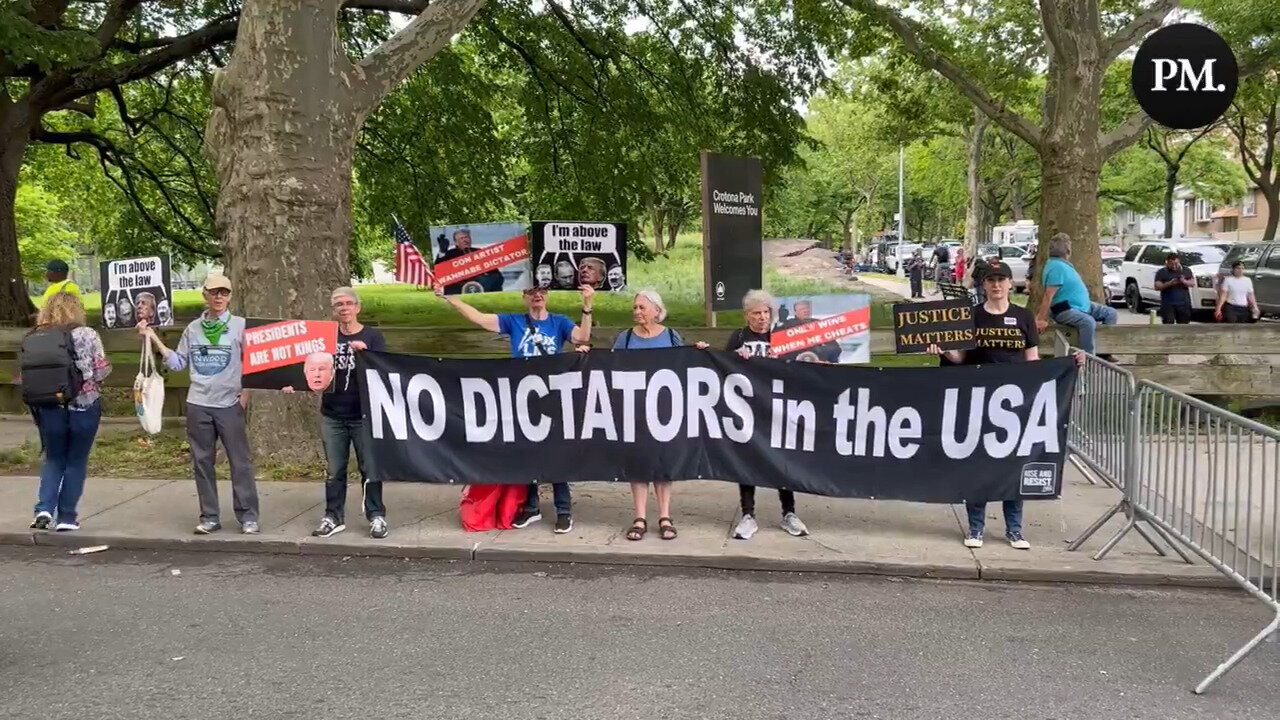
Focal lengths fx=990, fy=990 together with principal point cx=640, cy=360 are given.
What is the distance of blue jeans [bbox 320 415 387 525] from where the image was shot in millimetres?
6875

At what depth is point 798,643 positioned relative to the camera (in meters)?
4.96

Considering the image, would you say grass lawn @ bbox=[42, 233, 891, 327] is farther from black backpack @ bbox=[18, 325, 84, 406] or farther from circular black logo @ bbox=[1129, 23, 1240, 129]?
black backpack @ bbox=[18, 325, 84, 406]

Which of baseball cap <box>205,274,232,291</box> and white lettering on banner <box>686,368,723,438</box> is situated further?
white lettering on banner <box>686,368,723,438</box>

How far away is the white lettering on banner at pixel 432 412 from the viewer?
23.3 feet

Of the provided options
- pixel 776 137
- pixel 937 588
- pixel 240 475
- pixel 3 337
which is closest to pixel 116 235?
pixel 3 337

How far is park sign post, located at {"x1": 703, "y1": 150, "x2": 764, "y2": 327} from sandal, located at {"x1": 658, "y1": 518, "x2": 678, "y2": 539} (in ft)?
10.9

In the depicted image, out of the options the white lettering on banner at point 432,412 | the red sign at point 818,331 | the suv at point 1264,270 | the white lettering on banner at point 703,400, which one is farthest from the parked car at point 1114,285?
the white lettering on banner at point 432,412

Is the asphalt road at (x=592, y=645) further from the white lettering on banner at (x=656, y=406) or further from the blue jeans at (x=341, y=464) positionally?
the white lettering on banner at (x=656, y=406)

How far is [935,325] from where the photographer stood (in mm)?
6766

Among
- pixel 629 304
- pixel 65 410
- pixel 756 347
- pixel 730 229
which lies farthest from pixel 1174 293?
pixel 65 410

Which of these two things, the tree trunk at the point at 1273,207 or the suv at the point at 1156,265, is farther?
the tree trunk at the point at 1273,207

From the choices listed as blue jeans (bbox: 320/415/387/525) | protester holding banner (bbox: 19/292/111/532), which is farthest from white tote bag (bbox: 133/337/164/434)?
blue jeans (bbox: 320/415/387/525)

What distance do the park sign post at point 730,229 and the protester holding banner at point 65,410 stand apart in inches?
207

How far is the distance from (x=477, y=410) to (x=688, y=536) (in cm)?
175
